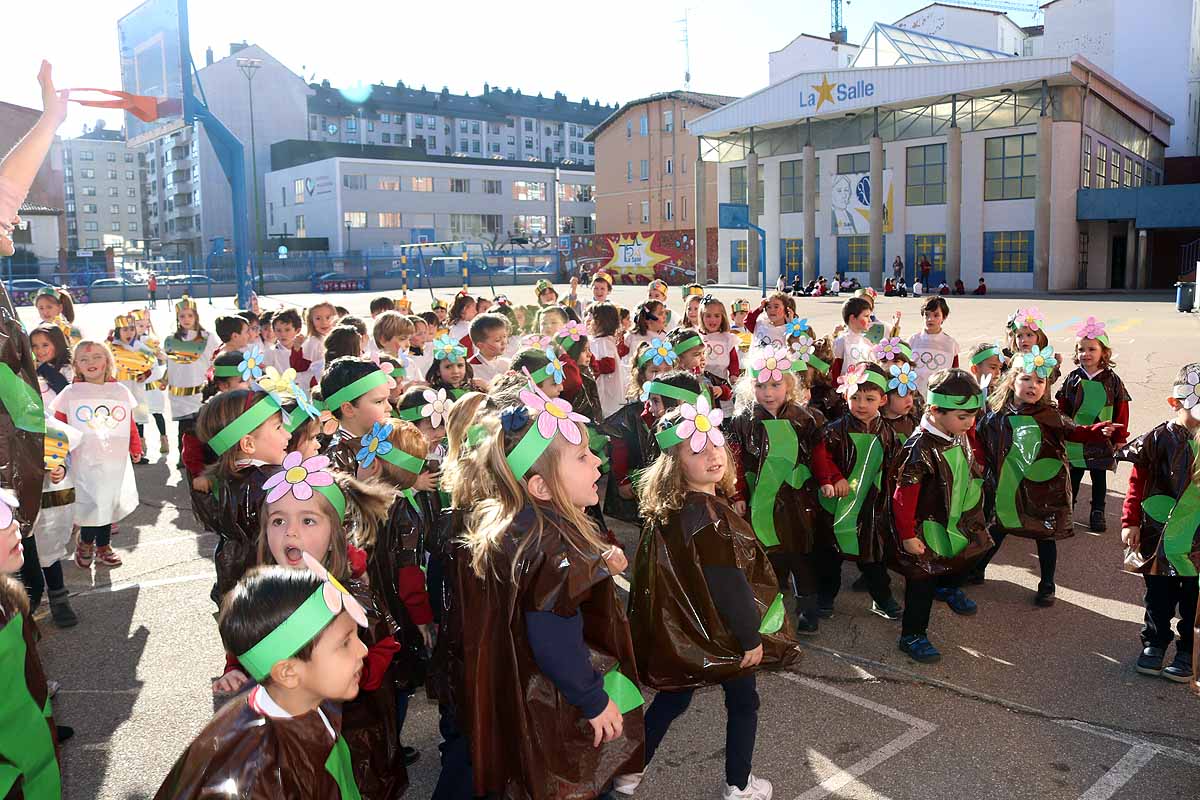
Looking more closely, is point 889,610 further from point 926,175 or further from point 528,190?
point 528,190

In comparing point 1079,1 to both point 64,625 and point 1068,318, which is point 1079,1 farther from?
point 64,625

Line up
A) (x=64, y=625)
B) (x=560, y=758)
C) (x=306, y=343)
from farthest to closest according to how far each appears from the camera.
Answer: (x=306, y=343), (x=64, y=625), (x=560, y=758)

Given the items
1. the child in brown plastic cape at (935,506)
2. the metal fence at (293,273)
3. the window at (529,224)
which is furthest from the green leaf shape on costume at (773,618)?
the window at (529,224)

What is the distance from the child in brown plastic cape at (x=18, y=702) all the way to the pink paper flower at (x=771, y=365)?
12.3ft

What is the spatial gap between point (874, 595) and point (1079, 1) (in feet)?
192

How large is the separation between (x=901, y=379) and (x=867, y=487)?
28.2 inches

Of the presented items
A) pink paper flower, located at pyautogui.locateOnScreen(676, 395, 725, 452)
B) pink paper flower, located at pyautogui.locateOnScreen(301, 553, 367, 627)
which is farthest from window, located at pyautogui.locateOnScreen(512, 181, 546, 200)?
pink paper flower, located at pyautogui.locateOnScreen(301, 553, 367, 627)

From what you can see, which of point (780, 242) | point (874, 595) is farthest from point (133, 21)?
point (780, 242)

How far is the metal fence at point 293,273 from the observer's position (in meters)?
45.0

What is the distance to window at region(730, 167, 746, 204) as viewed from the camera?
47906 mm

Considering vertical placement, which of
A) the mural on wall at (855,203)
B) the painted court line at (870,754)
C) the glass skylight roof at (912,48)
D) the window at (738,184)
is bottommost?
the painted court line at (870,754)

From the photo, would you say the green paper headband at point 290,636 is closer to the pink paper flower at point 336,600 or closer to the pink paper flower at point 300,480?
the pink paper flower at point 336,600

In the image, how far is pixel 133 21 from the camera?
2167 cm

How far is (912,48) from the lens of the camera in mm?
40125
